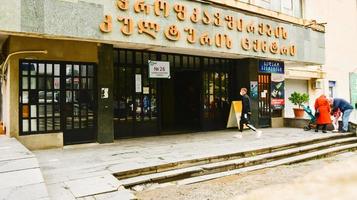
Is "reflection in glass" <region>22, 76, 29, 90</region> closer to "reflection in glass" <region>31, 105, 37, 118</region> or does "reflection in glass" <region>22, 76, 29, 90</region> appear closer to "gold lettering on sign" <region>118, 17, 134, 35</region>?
"reflection in glass" <region>31, 105, 37, 118</region>

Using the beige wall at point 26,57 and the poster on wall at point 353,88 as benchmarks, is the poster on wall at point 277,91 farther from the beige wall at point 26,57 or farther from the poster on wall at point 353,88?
the beige wall at point 26,57

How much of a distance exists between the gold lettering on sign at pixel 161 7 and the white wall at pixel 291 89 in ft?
30.4

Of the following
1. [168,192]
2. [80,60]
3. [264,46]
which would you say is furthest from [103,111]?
[264,46]

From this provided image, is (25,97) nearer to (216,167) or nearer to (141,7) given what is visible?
(141,7)

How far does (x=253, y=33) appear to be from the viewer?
1172 cm

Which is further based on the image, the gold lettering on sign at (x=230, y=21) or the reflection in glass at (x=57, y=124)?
the gold lettering on sign at (x=230, y=21)

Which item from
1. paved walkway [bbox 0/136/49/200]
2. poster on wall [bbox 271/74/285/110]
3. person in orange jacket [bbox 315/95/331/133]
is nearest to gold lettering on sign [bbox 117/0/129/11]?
paved walkway [bbox 0/136/49/200]

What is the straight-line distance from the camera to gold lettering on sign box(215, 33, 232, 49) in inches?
416

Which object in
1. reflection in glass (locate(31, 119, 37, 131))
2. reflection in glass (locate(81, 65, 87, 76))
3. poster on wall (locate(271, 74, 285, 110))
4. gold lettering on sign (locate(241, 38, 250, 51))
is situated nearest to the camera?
reflection in glass (locate(31, 119, 37, 131))

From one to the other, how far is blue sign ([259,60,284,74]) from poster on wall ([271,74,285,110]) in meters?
0.29

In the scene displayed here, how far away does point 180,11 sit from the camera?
9602 mm

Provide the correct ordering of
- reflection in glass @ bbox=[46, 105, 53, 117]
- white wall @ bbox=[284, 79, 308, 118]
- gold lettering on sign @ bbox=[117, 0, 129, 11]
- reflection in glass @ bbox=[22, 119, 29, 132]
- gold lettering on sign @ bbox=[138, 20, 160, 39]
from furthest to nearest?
white wall @ bbox=[284, 79, 308, 118] < reflection in glass @ bbox=[46, 105, 53, 117] < gold lettering on sign @ bbox=[138, 20, 160, 39] < reflection in glass @ bbox=[22, 119, 29, 132] < gold lettering on sign @ bbox=[117, 0, 129, 11]

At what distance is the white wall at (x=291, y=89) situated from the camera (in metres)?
16.2

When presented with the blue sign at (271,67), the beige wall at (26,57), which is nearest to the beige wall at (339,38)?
the blue sign at (271,67)
